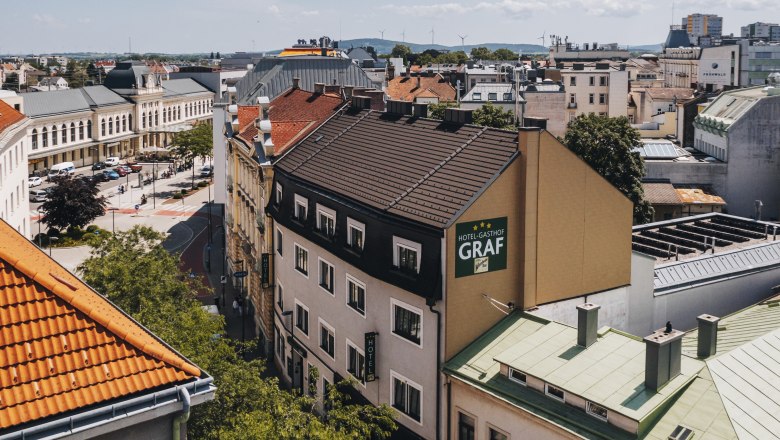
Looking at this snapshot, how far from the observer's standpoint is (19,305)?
13617mm

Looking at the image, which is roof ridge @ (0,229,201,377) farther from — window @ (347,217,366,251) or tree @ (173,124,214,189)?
tree @ (173,124,214,189)

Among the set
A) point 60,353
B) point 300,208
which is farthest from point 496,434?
point 60,353

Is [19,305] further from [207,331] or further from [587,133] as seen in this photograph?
[587,133]

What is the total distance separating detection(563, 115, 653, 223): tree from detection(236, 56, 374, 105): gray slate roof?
21.4 meters

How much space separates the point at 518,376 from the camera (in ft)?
87.8

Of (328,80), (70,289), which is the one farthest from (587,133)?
(70,289)

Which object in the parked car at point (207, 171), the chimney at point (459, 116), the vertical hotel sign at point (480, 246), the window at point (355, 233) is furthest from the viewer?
the parked car at point (207, 171)

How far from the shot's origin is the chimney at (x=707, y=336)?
2547 centimetres

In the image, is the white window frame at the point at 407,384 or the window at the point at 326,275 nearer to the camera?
the white window frame at the point at 407,384

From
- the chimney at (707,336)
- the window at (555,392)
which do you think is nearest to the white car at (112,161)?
the window at (555,392)

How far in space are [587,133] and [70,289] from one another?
5673cm

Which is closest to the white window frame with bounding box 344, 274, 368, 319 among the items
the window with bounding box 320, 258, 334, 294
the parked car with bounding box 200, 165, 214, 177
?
the window with bounding box 320, 258, 334, 294

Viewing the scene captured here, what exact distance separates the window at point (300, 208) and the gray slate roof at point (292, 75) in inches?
1235

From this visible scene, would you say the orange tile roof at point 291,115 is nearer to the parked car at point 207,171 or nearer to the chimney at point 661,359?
the chimney at point 661,359
